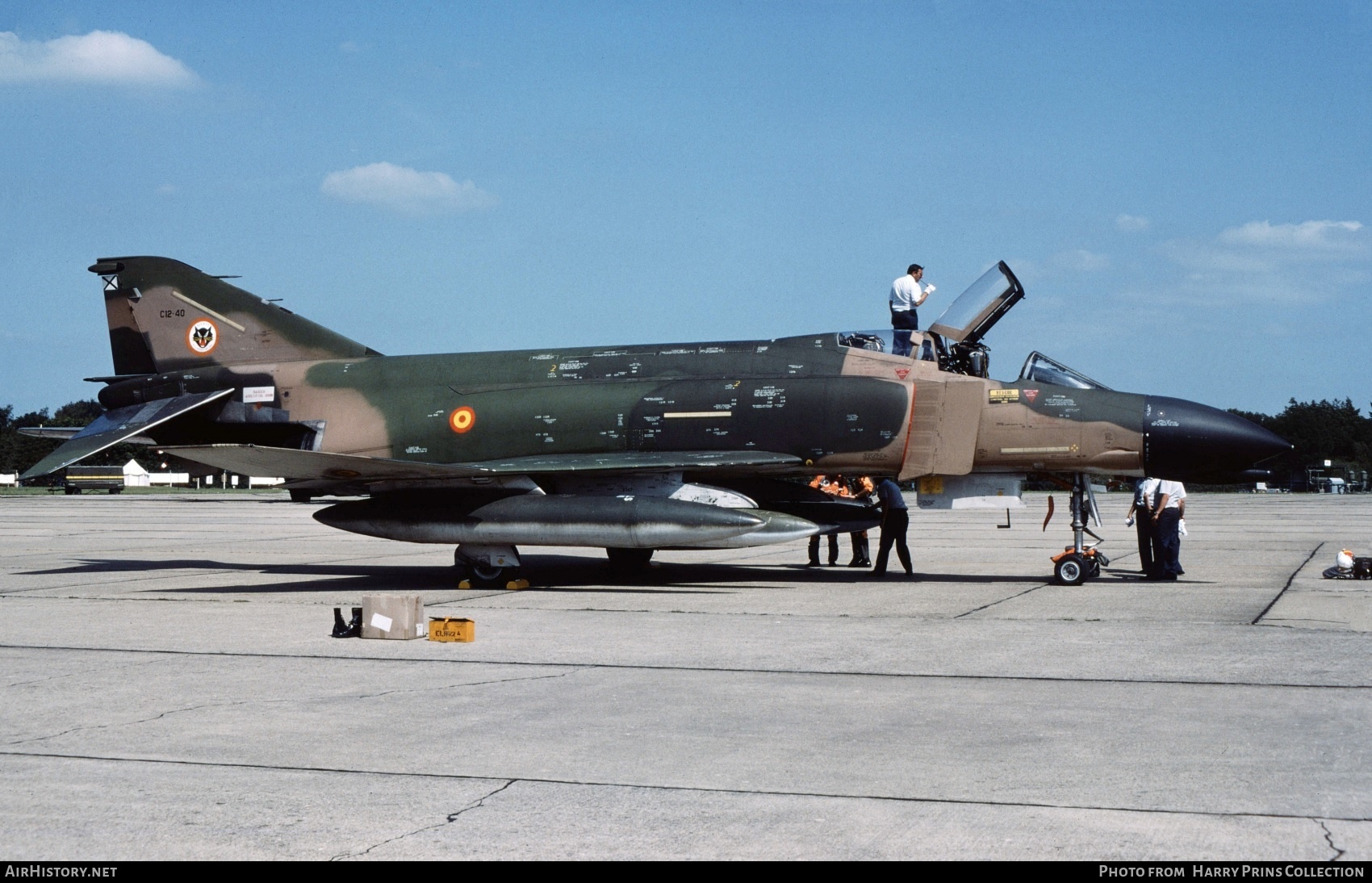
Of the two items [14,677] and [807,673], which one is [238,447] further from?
[807,673]

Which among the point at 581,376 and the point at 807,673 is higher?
the point at 581,376

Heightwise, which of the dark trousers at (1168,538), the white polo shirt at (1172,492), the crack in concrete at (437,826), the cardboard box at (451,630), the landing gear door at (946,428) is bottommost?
the crack in concrete at (437,826)

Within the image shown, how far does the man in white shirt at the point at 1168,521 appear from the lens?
15281 millimetres

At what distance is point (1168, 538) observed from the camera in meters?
15.4

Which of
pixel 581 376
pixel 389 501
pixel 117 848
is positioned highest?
pixel 581 376

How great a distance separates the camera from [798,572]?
17516 mm

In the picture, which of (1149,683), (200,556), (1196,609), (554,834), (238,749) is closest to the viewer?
(554,834)

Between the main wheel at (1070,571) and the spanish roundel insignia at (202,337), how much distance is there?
38.2ft

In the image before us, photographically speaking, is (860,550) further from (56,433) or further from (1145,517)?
(56,433)

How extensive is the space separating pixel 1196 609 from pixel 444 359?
9799 millimetres

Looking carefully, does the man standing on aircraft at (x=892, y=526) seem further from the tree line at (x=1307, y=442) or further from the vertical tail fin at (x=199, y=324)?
the tree line at (x=1307, y=442)

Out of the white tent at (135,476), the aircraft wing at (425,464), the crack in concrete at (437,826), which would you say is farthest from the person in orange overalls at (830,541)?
the white tent at (135,476)

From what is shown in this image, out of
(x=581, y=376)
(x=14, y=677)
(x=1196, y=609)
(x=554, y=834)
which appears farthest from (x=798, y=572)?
(x=554, y=834)

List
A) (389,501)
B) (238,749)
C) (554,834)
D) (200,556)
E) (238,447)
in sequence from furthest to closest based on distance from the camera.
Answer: (200,556), (389,501), (238,447), (238,749), (554,834)
